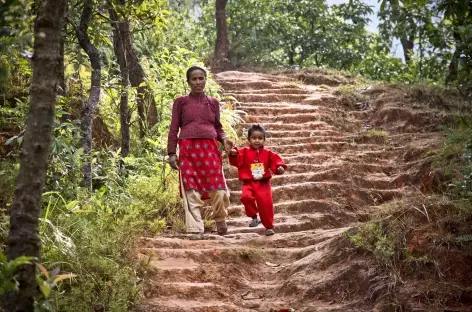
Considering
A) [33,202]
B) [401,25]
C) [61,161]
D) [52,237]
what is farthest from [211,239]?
[401,25]

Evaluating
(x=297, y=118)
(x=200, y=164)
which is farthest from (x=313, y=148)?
(x=200, y=164)

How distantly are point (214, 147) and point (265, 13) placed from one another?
1135 cm

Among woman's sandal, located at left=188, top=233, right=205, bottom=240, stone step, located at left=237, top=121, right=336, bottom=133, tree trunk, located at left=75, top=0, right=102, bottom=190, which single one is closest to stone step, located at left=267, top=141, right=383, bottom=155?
stone step, located at left=237, top=121, right=336, bottom=133

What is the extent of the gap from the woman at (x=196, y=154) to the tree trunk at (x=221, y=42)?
9.50 metres

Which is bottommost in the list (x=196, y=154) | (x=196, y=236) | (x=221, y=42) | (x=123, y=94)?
(x=196, y=236)

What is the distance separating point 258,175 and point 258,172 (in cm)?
3

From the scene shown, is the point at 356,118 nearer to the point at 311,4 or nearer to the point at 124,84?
the point at 124,84

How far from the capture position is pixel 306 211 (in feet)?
26.8

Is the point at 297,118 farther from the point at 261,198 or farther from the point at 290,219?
the point at 261,198

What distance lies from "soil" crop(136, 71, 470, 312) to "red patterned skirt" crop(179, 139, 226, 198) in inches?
20.2

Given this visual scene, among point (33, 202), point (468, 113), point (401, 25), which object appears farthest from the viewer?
point (401, 25)

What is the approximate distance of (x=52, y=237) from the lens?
501cm

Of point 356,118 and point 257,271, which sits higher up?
point 356,118

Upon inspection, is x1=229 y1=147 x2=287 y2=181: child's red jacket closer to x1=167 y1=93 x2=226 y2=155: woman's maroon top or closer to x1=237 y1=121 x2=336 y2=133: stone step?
x1=167 y1=93 x2=226 y2=155: woman's maroon top
